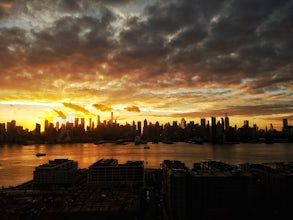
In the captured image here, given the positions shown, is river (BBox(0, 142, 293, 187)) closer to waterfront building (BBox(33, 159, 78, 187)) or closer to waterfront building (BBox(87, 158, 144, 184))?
waterfront building (BBox(33, 159, 78, 187))

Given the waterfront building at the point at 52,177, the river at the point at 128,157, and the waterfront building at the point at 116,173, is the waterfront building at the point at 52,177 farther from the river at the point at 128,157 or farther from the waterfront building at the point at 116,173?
the river at the point at 128,157

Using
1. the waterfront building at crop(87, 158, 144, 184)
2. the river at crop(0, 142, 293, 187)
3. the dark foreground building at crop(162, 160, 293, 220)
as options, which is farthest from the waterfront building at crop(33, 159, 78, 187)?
the dark foreground building at crop(162, 160, 293, 220)

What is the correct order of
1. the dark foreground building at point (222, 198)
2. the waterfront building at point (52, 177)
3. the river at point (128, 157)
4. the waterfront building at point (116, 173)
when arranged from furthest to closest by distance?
the river at point (128, 157), the waterfront building at point (52, 177), the waterfront building at point (116, 173), the dark foreground building at point (222, 198)

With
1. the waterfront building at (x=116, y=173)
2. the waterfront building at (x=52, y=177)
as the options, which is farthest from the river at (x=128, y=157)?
the waterfront building at (x=116, y=173)

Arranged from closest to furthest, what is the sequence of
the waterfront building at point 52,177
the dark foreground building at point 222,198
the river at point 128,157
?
the dark foreground building at point 222,198
the waterfront building at point 52,177
the river at point 128,157

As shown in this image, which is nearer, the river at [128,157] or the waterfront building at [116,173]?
the waterfront building at [116,173]

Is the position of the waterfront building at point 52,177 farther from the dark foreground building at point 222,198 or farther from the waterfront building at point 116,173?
the dark foreground building at point 222,198

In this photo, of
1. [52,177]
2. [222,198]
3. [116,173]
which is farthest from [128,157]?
[222,198]

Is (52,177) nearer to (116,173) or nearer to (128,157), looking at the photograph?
(116,173)

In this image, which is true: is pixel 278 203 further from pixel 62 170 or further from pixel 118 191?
pixel 62 170

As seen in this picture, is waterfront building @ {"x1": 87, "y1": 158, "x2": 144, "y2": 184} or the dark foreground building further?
waterfront building @ {"x1": 87, "y1": 158, "x2": 144, "y2": 184}

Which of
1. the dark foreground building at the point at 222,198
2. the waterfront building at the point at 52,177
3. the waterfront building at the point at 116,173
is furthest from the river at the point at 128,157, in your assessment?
the dark foreground building at the point at 222,198

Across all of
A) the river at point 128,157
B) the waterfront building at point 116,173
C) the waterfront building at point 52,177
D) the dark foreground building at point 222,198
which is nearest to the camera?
the dark foreground building at point 222,198
